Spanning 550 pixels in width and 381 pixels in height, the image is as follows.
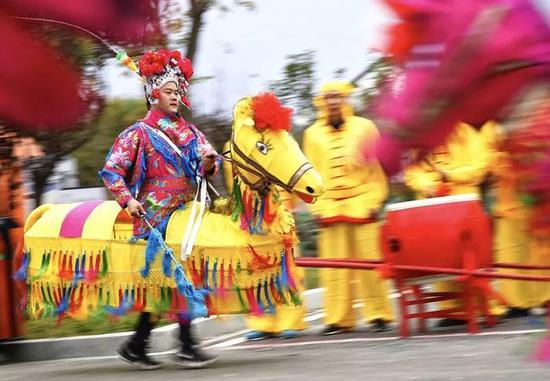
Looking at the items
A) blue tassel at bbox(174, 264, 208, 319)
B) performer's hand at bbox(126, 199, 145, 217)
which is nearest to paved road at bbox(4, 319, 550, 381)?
blue tassel at bbox(174, 264, 208, 319)

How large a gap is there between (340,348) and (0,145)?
18.2 ft

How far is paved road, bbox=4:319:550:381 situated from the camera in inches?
203

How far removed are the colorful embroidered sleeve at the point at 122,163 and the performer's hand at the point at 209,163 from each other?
36 cm

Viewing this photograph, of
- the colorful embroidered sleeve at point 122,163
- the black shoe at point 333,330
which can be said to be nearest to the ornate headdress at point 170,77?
the colorful embroidered sleeve at point 122,163

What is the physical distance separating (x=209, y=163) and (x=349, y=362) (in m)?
1.31

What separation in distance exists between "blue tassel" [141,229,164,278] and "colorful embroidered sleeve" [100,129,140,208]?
23cm

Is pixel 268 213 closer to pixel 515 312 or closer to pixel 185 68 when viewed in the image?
pixel 185 68

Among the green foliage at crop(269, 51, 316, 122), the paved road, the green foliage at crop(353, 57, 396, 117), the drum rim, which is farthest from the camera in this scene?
the green foliage at crop(269, 51, 316, 122)

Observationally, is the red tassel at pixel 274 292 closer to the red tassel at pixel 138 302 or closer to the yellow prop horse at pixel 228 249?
the yellow prop horse at pixel 228 249

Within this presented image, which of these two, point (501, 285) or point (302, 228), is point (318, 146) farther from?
point (302, 228)

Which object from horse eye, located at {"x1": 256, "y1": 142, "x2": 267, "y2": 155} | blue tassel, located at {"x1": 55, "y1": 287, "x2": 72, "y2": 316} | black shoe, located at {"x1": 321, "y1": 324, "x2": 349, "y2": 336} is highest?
horse eye, located at {"x1": 256, "y1": 142, "x2": 267, "y2": 155}

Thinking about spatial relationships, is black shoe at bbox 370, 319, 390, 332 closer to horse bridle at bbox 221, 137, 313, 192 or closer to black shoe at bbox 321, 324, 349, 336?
black shoe at bbox 321, 324, 349, 336

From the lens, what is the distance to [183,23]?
1392 millimetres

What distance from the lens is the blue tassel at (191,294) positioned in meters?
5.35
